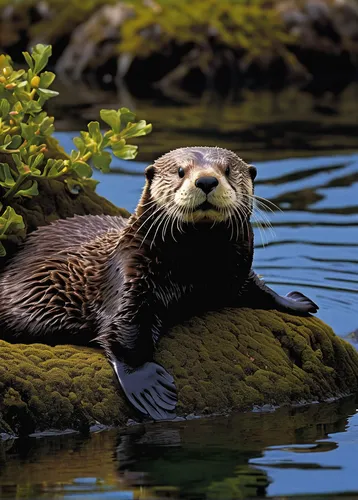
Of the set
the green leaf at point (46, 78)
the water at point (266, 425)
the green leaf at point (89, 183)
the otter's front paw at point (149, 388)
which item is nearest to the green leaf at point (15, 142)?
the green leaf at point (46, 78)

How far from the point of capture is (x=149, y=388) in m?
5.64

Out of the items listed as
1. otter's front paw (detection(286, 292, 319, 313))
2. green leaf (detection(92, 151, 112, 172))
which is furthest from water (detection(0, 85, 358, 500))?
green leaf (detection(92, 151, 112, 172))

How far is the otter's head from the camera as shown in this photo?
5.60 m

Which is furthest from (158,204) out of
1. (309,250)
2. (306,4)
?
(306,4)

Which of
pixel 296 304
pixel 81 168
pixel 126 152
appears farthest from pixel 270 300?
pixel 81 168

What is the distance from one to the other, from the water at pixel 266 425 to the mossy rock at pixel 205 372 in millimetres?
108

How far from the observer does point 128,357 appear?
5762 mm

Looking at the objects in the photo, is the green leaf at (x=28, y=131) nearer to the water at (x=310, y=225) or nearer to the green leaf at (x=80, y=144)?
the green leaf at (x=80, y=144)

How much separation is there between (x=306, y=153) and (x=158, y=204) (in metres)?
7.96

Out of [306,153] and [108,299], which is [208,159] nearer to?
[108,299]

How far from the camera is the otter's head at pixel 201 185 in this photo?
5598 millimetres

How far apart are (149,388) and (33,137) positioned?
1516 mm

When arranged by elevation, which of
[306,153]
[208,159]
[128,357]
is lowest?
[128,357]

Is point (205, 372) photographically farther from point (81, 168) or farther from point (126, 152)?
point (81, 168)
